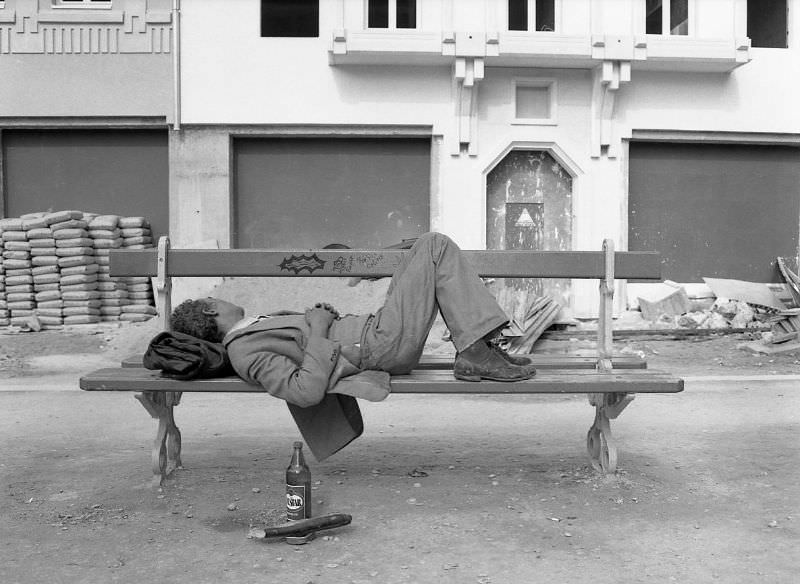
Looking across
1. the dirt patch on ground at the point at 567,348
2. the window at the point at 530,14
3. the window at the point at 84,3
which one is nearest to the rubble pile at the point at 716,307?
the dirt patch on ground at the point at 567,348

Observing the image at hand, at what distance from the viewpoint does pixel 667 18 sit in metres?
13.9

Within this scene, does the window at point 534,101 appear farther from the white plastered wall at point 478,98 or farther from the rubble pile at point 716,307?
the rubble pile at point 716,307

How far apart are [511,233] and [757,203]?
13.8 ft

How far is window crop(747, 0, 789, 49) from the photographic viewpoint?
14.3 metres

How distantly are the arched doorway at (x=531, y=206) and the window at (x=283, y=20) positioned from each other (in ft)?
12.2

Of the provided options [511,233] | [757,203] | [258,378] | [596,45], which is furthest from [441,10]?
[258,378]

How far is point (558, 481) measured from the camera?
482cm

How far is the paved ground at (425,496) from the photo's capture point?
3627 mm

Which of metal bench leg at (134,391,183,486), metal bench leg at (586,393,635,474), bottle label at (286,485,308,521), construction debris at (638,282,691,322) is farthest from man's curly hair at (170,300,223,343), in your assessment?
construction debris at (638,282,691,322)

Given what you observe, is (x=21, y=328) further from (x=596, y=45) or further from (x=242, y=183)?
(x=596, y=45)

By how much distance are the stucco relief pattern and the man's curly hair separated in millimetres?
10008

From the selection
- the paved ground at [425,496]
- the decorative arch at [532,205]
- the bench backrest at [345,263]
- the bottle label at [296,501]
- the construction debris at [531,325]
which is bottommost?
the paved ground at [425,496]

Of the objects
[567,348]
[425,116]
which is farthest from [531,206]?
[567,348]

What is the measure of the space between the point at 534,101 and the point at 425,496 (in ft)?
33.9
